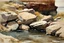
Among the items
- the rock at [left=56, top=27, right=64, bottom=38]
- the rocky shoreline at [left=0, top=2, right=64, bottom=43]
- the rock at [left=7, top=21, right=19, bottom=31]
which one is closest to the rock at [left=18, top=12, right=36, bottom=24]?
the rocky shoreline at [left=0, top=2, right=64, bottom=43]

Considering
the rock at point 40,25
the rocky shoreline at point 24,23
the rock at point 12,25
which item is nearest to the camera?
the rocky shoreline at point 24,23

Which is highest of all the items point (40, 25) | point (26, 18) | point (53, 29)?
point (26, 18)

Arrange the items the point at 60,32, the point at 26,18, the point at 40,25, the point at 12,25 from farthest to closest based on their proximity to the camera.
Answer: the point at 26,18, the point at 12,25, the point at 40,25, the point at 60,32

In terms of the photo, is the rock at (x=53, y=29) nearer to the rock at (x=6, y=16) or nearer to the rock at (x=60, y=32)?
the rock at (x=60, y=32)

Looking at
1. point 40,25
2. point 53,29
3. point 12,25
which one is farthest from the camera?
point 12,25

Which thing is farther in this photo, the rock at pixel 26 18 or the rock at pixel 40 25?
the rock at pixel 26 18

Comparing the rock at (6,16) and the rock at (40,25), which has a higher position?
the rock at (6,16)

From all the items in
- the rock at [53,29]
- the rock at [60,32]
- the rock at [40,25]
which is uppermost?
the rock at [40,25]

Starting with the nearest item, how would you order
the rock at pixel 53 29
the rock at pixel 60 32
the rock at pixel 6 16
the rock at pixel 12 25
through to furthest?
1. the rock at pixel 60 32
2. the rock at pixel 53 29
3. the rock at pixel 12 25
4. the rock at pixel 6 16

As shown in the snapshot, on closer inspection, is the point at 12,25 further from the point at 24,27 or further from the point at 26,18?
the point at 26,18

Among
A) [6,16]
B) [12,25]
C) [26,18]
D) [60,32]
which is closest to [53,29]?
[60,32]

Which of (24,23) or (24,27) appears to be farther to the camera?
(24,23)

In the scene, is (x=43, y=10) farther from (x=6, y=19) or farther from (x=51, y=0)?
(x=6, y=19)

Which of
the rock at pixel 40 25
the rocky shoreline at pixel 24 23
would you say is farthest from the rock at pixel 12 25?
the rock at pixel 40 25
